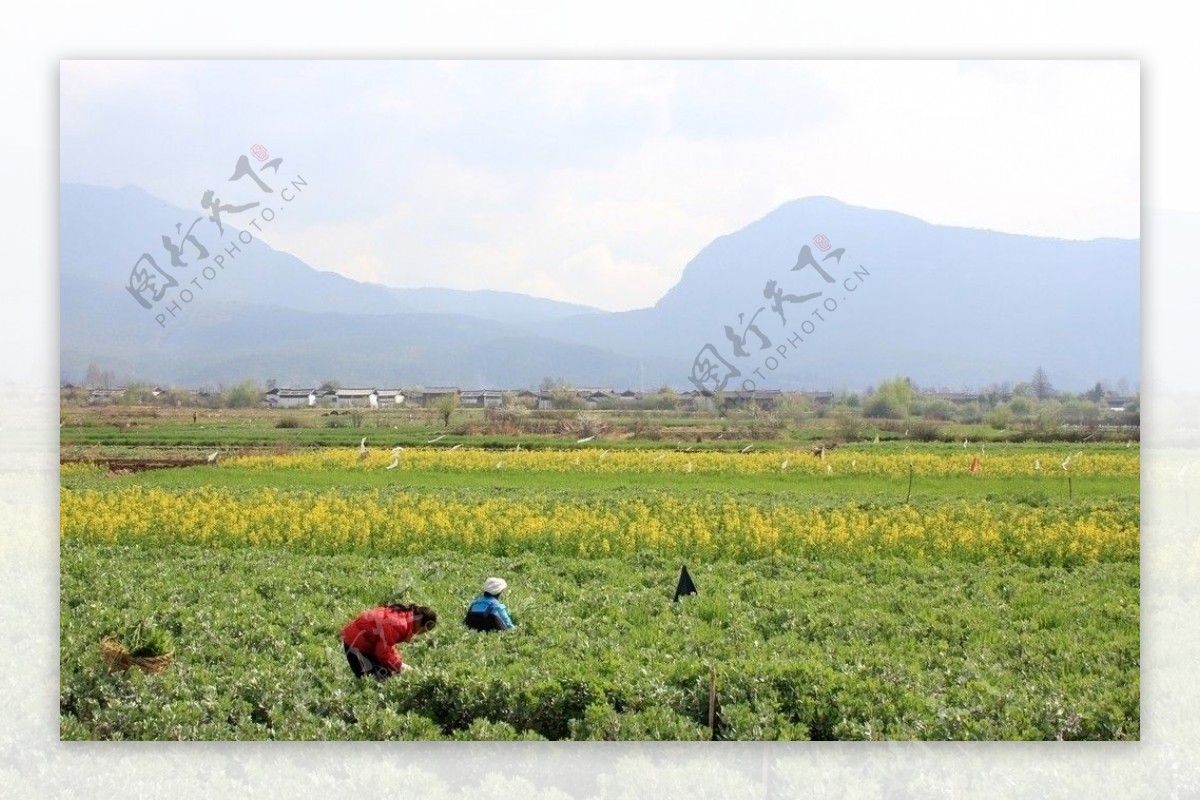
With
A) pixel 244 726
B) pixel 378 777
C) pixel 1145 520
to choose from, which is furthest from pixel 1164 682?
pixel 244 726

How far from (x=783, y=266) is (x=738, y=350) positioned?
49cm

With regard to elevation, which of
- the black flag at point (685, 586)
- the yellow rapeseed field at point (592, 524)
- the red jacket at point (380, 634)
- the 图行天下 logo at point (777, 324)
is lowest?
the red jacket at point (380, 634)

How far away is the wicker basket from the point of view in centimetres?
557

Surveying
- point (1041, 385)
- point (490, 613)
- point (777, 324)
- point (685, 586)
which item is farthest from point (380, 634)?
point (1041, 385)

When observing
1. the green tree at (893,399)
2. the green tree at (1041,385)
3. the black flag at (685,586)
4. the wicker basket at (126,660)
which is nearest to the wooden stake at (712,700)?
the black flag at (685,586)

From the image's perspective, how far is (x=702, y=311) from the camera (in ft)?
18.9

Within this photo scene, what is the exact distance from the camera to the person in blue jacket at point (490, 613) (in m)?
5.80

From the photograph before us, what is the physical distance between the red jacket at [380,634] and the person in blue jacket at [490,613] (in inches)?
12.5

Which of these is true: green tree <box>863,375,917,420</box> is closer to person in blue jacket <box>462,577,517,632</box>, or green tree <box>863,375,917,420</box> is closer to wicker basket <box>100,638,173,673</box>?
person in blue jacket <box>462,577,517,632</box>

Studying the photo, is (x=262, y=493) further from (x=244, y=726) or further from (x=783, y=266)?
(x=783, y=266)

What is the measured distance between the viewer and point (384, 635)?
5.67 meters

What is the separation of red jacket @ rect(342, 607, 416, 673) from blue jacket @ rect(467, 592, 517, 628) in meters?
0.33

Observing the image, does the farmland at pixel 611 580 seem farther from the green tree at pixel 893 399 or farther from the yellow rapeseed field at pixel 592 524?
the green tree at pixel 893 399

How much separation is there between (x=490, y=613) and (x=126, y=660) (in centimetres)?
183
